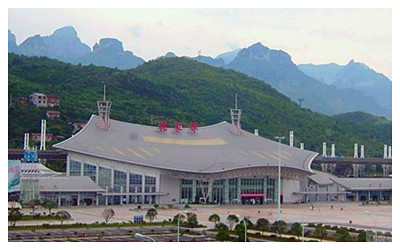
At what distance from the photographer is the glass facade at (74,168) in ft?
100

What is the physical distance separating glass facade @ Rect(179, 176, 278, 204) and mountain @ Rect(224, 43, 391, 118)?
62195 mm

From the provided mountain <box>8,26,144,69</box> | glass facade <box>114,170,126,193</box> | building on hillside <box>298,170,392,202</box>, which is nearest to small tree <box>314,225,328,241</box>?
glass facade <box>114,170,126,193</box>

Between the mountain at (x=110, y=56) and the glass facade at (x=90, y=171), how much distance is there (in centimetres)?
5864

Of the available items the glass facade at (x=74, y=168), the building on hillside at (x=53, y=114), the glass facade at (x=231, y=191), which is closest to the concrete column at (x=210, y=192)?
the glass facade at (x=231, y=191)

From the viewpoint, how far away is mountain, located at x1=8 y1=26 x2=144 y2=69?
83.0m

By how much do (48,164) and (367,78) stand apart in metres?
96.9

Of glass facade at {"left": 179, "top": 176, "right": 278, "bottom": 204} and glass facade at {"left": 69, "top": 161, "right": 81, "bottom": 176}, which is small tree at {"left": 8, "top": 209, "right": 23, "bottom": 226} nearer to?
glass facade at {"left": 69, "top": 161, "right": 81, "bottom": 176}

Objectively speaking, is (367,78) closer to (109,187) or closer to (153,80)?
(153,80)

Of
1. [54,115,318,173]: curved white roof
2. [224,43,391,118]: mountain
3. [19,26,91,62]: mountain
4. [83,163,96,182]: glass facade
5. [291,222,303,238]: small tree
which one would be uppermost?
[19,26,91,62]: mountain

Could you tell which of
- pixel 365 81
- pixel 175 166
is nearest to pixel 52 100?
pixel 175 166

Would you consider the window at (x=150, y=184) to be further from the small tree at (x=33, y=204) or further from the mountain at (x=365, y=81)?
the mountain at (x=365, y=81)

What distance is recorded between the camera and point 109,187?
29750mm

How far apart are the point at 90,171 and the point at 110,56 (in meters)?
60.8

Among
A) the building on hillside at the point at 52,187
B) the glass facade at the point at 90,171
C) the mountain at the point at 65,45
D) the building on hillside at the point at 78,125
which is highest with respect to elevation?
the mountain at the point at 65,45
